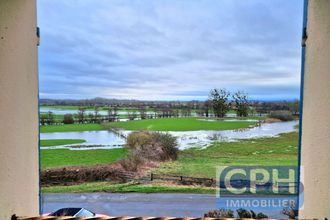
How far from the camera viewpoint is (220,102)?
216 centimetres

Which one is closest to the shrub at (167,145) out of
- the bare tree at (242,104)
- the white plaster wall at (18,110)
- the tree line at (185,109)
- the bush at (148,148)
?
the bush at (148,148)

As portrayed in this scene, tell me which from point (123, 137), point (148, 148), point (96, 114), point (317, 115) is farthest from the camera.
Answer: point (148, 148)

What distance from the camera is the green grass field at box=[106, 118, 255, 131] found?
235 centimetres

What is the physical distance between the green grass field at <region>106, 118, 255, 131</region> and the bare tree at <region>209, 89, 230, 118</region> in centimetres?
17

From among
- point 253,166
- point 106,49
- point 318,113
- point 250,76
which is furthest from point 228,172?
point 318,113

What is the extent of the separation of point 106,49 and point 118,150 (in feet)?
5.00

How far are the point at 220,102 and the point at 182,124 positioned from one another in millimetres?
1018

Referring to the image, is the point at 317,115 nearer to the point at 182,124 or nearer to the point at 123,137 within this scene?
the point at 182,124

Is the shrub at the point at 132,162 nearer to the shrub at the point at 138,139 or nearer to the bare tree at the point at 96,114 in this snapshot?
the shrub at the point at 138,139

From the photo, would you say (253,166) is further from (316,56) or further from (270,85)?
(316,56)

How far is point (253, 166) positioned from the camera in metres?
2.70

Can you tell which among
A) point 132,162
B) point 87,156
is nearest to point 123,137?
point 87,156

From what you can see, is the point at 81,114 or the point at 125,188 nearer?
the point at 81,114
